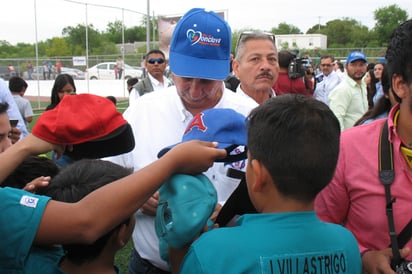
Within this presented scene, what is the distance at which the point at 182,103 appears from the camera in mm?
2111

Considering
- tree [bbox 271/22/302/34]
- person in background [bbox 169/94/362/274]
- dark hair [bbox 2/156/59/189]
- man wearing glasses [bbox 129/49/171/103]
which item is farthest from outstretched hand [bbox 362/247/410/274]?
tree [bbox 271/22/302/34]

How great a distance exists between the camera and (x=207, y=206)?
1.33 m

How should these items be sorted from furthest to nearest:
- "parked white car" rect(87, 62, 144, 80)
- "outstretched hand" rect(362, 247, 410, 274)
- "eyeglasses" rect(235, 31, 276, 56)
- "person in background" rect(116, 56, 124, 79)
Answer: "person in background" rect(116, 56, 124, 79)
"parked white car" rect(87, 62, 144, 80)
"eyeglasses" rect(235, 31, 276, 56)
"outstretched hand" rect(362, 247, 410, 274)

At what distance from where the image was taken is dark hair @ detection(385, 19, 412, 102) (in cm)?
159

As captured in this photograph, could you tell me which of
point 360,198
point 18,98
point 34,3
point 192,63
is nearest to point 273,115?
point 360,198

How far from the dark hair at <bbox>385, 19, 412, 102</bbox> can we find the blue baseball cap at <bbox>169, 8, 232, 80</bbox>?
74cm

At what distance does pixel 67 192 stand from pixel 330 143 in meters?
0.92

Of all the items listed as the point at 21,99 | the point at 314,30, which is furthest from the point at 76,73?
the point at 314,30

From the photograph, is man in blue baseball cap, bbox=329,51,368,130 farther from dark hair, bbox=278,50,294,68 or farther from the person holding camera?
the person holding camera

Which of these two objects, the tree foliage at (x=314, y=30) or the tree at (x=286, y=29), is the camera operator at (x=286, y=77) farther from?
the tree at (x=286, y=29)

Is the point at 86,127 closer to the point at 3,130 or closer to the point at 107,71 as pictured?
the point at 3,130

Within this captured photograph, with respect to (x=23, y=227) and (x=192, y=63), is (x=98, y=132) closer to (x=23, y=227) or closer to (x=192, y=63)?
(x=23, y=227)

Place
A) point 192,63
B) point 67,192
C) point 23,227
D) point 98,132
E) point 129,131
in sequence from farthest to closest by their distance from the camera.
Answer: point 192,63, point 129,131, point 98,132, point 67,192, point 23,227

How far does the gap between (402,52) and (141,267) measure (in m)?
1.47
